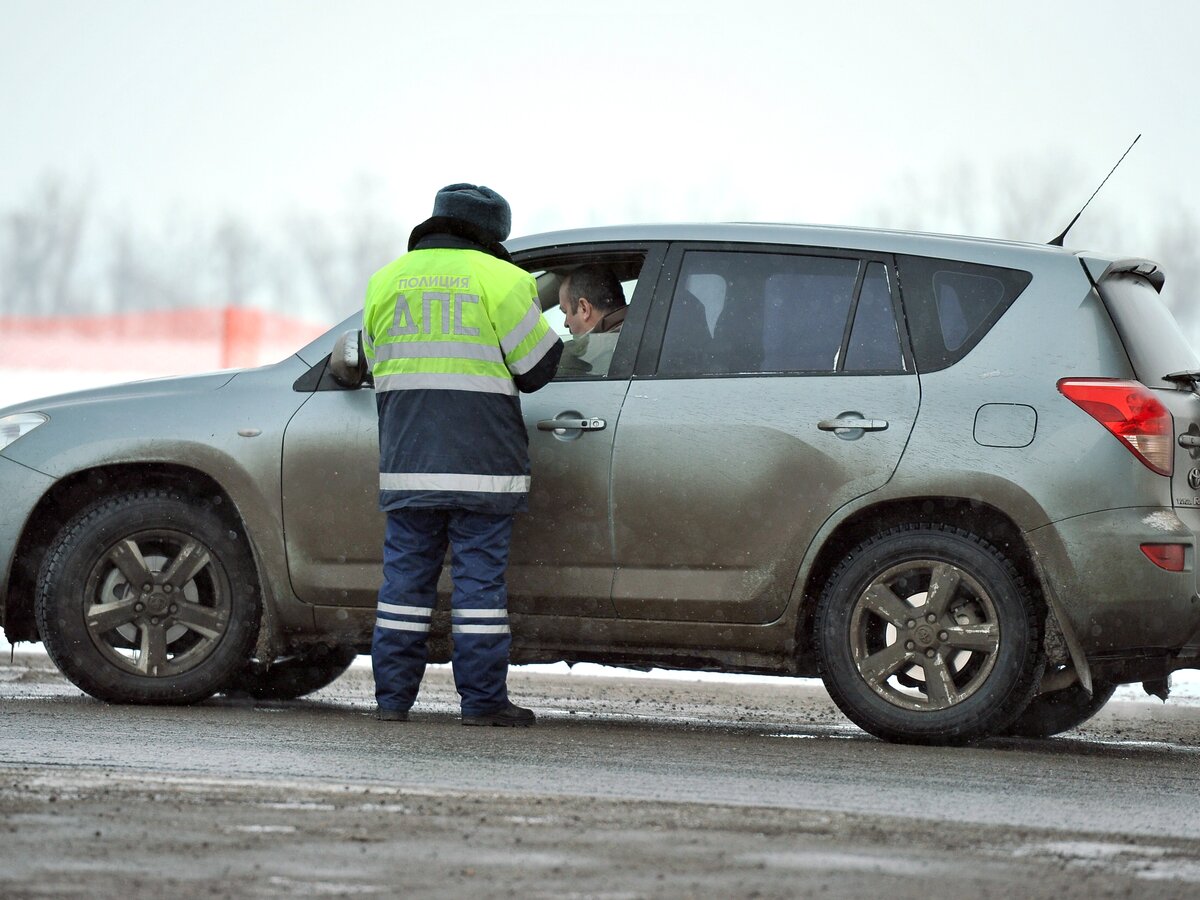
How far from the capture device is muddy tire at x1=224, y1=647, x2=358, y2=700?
7.64 metres

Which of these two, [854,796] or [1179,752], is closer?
[854,796]

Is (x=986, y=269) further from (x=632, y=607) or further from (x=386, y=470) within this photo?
(x=386, y=470)

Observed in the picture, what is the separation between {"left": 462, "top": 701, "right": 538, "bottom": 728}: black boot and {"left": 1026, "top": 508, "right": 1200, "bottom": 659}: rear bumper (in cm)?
182

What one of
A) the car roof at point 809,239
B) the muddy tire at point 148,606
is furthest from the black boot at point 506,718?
the car roof at point 809,239

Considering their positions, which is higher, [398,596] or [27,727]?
[398,596]

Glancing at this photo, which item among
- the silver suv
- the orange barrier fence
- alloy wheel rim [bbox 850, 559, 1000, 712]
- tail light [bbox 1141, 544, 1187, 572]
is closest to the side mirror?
the silver suv

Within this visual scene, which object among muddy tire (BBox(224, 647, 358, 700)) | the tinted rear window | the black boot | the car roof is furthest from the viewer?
muddy tire (BBox(224, 647, 358, 700))

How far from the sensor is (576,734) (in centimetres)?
643

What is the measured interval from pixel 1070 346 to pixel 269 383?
2722 millimetres

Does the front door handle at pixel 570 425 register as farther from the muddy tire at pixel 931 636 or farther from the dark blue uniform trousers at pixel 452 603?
the muddy tire at pixel 931 636

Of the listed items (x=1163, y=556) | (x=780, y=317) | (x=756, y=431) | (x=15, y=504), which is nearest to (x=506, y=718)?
(x=756, y=431)

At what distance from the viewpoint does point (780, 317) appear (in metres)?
6.37

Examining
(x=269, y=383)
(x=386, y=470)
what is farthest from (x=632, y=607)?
(x=269, y=383)

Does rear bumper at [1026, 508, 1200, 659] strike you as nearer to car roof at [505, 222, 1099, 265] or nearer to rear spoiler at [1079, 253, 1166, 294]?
rear spoiler at [1079, 253, 1166, 294]
